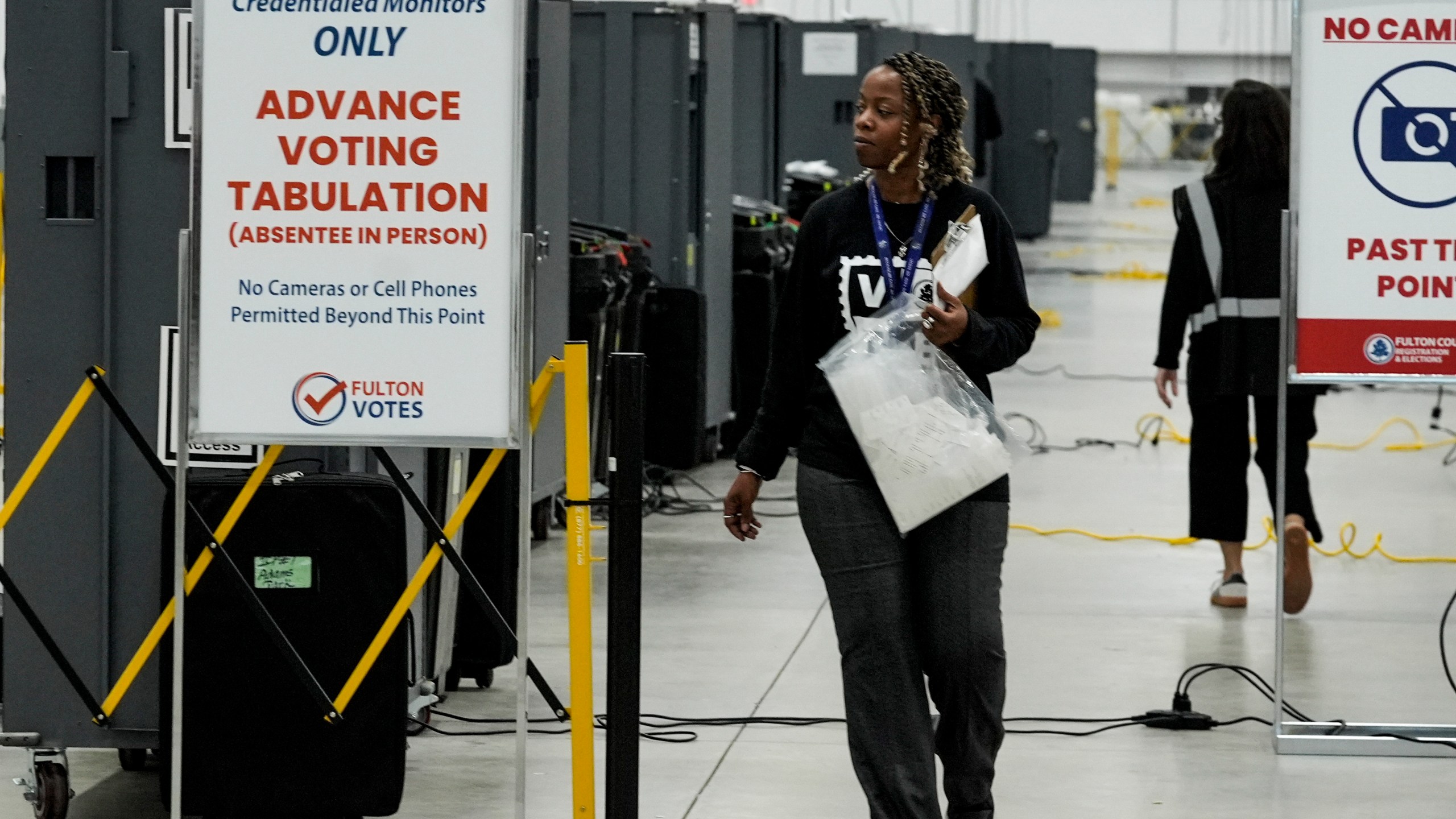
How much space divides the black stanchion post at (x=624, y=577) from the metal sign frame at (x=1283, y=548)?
2425 mm

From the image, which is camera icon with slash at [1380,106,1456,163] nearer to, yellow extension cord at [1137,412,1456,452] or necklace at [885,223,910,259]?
necklace at [885,223,910,259]

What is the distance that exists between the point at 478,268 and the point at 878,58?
14.1m

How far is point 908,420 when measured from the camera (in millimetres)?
4090

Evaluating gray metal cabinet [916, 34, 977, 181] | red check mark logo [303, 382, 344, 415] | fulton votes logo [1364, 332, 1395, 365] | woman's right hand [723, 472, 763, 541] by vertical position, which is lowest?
woman's right hand [723, 472, 763, 541]

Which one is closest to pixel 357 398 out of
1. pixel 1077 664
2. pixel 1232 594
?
pixel 1077 664

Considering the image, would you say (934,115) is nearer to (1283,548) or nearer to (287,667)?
(287,667)

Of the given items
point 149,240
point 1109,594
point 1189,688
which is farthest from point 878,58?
point 149,240

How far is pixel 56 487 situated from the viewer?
4836mm

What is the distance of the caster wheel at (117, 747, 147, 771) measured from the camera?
541cm

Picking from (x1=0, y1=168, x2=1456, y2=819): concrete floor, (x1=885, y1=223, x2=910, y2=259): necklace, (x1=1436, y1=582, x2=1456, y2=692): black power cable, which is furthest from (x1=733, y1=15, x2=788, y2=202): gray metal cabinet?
(x1=885, y1=223, x2=910, y2=259): necklace

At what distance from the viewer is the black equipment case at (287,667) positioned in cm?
467

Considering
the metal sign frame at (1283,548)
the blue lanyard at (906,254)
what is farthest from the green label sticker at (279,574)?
the metal sign frame at (1283,548)

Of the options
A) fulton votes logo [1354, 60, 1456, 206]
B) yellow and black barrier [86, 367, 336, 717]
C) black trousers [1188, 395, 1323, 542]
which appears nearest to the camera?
yellow and black barrier [86, 367, 336, 717]

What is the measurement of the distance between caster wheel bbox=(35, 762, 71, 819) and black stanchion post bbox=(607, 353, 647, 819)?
1.61 meters
